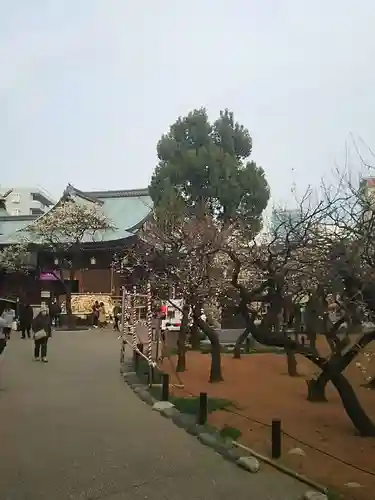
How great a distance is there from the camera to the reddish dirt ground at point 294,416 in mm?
8094

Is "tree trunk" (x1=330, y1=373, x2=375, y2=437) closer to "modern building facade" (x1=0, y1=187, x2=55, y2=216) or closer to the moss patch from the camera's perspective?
the moss patch

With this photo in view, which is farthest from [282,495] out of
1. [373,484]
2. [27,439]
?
[27,439]

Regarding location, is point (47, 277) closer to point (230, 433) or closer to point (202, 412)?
point (202, 412)

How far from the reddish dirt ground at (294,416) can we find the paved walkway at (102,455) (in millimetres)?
1081

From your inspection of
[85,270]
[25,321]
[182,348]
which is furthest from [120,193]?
[182,348]

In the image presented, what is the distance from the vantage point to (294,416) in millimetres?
12578

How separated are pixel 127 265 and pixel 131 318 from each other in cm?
1452

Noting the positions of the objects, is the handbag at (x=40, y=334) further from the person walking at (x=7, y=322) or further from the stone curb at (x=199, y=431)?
the stone curb at (x=199, y=431)

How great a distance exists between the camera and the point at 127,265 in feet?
111

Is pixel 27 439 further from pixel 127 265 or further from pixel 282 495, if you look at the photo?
pixel 127 265

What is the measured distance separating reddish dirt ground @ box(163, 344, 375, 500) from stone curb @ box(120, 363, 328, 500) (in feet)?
1.79

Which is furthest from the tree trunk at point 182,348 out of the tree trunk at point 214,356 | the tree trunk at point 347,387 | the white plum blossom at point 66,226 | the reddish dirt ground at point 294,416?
the white plum blossom at point 66,226

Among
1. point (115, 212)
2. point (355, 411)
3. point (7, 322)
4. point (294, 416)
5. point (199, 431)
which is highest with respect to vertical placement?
point (115, 212)

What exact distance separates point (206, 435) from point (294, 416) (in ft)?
13.4
